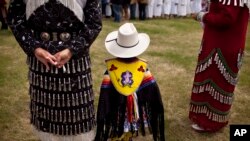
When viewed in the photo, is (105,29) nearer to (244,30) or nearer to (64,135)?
(244,30)

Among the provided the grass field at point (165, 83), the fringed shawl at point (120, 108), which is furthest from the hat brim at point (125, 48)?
the grass field at point (165, 83)

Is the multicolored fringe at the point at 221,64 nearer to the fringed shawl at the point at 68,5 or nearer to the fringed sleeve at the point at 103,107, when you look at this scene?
the fringed sleeve at the point at 103,107

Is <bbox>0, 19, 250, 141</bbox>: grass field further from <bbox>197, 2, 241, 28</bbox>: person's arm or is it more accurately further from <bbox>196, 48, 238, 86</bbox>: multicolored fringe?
<bbox>197, 2, 241, 28</bbox>: person's arm

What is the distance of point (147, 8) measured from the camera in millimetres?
12273

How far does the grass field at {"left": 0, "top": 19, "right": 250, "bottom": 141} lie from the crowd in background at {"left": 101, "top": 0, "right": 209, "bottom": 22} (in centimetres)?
196

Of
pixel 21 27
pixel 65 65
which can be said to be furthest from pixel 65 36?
pixel 21 27

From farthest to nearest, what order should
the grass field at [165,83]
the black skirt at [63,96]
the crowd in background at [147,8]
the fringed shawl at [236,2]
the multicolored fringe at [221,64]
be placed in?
the crowd in background at [147,8] < the grass field at [165,83] < the multicolored fringe at [221,64] < the fringed shawl at [236,2] < the black skirt at [63,96]

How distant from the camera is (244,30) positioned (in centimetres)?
376

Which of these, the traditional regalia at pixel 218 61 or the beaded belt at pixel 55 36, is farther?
the traditional regalia at pixel 218 61

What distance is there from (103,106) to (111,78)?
22 cm

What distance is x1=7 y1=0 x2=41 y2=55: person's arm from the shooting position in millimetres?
2549

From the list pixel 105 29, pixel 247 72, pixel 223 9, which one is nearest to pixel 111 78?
pixel 223 9

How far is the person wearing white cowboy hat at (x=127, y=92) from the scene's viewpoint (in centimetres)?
289

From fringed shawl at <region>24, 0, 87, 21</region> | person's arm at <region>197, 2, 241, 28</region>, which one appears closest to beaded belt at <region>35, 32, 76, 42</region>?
fringed shawl at <region>24, 0, 87, 21</region>
